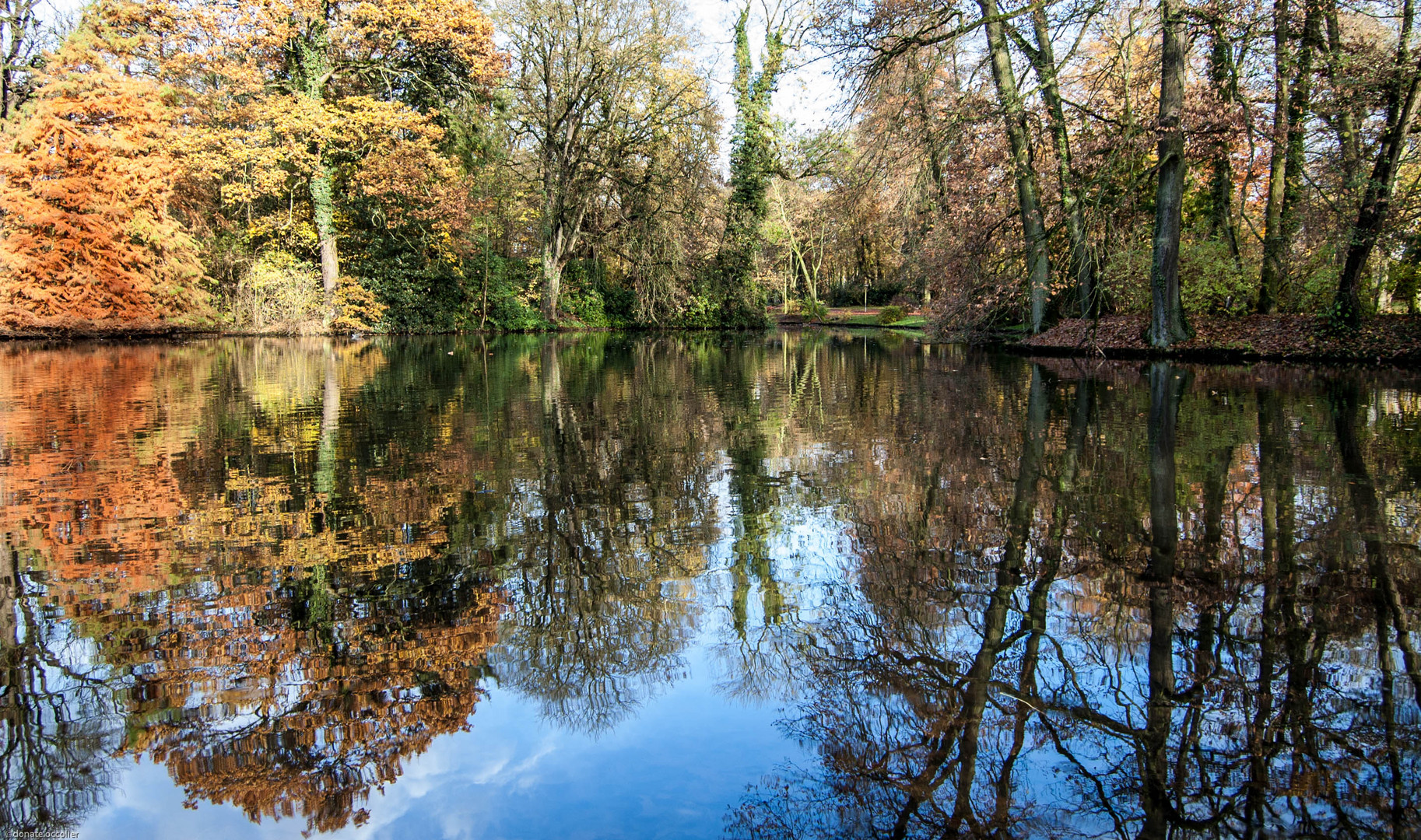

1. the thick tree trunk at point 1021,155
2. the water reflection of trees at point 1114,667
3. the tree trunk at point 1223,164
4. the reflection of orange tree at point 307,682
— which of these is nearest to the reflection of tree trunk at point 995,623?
the water reflection of trees at point 1114,667

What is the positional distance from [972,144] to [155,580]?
19509 millimetres

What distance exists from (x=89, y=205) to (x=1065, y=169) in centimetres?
2895

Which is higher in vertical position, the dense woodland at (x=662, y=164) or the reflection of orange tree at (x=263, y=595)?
the dense woodland at (x=662, y=164)

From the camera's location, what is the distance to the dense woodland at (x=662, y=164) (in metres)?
15.9

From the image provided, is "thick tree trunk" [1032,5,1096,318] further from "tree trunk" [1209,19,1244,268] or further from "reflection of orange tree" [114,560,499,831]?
"reflection of orange tree" [114,560,499,831]

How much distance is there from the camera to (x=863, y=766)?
283 cm

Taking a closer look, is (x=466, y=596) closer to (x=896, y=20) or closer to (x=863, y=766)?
(x=863, y=766)

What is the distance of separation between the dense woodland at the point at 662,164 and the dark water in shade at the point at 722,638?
10331 mm

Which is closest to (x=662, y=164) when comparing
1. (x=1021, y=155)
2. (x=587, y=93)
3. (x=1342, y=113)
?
(x=587, y=93)

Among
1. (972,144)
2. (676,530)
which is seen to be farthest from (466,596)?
(972,144)

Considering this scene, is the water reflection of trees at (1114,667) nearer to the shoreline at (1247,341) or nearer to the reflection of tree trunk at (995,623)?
the reflection of tree trunk at (995,623)

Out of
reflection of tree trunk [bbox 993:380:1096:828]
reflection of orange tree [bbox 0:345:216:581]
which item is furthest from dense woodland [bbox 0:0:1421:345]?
reflection of orange tree [bbox 0:345:216:581]

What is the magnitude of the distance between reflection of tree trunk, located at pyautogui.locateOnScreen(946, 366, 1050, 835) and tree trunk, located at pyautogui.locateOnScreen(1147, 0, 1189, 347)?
34.9 ft

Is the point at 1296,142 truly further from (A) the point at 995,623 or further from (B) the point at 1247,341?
(A) the point at 995,623
